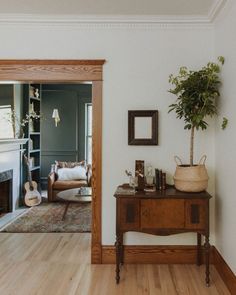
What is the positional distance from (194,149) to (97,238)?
142 centimetres

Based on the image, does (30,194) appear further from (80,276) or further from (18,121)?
Result: (80,276)

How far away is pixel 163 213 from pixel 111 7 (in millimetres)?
2078

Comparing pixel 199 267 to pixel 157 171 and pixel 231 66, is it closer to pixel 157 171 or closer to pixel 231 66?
pixel 157 171

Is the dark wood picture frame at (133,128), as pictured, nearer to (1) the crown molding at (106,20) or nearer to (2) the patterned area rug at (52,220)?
(1) the crown molding at (106,20)

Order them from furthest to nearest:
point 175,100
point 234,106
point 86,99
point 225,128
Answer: point 86,99
point 175,100
point 225,128
point 234,106

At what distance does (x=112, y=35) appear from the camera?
3211 mm

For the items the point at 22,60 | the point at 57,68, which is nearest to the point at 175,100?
the point at 57,68

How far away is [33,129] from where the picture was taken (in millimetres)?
6801

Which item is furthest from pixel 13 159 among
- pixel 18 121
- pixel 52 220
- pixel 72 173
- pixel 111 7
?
pixel 111 7

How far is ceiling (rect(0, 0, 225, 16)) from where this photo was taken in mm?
2865

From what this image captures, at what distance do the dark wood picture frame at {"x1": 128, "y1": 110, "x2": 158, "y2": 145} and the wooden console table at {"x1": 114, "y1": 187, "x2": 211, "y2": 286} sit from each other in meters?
0.63

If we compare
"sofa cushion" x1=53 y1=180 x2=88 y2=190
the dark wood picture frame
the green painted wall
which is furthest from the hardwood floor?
the green painted wall

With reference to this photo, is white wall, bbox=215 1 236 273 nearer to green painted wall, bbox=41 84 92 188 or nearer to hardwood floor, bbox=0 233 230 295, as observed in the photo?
hardwood floor, bbox=0 233 230 295

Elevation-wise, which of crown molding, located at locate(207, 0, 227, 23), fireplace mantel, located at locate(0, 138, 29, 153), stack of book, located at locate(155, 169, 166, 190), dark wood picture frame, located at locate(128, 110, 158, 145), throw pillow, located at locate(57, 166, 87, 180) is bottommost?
throw pillow, located at locate(57, 166, 87, 180)
